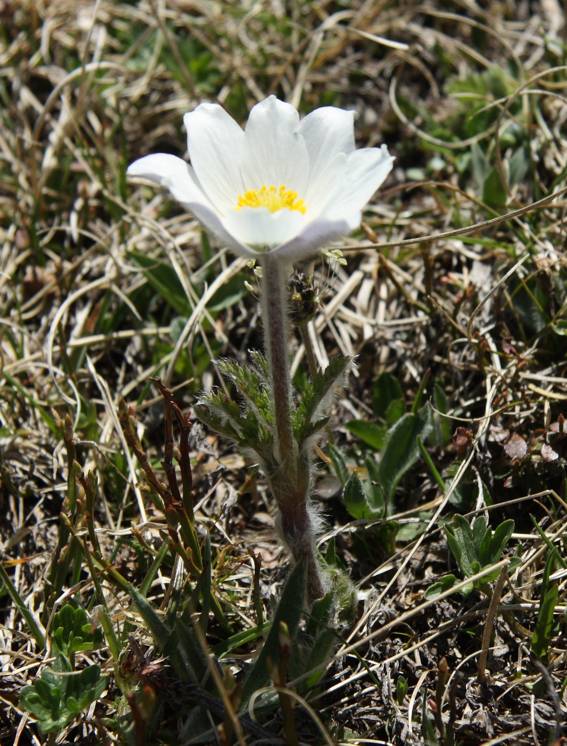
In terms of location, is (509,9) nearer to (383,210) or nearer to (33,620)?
(383,210)

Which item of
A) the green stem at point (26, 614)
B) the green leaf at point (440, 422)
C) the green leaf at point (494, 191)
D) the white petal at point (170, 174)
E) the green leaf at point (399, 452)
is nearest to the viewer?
the white petal at point (170, 174)

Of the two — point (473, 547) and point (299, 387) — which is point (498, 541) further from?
point (299, 387)

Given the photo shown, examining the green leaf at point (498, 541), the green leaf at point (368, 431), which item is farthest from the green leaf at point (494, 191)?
the green leaf at point (498, 541)

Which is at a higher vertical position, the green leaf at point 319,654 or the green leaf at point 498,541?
the green leaf at point 498,541

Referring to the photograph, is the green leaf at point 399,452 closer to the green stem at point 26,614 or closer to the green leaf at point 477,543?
the green leaf at point 477,543

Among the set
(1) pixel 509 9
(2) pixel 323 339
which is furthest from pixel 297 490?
(1) pixel 509 9

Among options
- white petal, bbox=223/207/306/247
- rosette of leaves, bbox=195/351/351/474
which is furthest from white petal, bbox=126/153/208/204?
rosette of leaves, bbox=195/351/351/474
